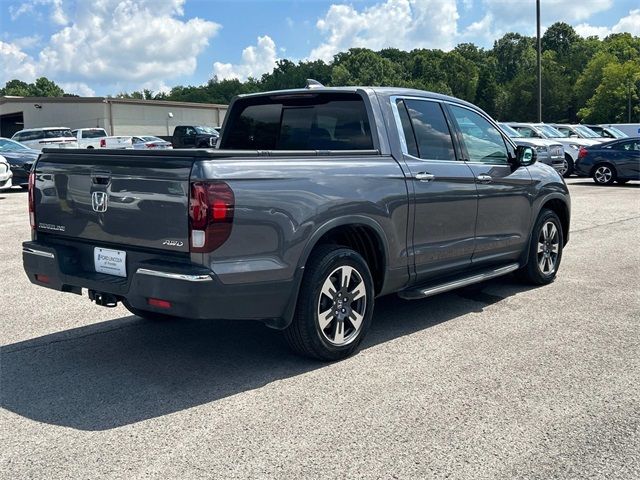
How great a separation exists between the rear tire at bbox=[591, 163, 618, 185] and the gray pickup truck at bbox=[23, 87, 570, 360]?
14.6 m

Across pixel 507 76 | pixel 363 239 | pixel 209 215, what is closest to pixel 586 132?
pixel 363 239

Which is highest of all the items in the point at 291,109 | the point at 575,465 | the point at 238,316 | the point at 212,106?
the point at 212,106

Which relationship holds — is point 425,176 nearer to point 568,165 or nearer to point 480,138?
point 480,138

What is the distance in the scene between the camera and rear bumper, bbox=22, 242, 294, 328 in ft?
12.9

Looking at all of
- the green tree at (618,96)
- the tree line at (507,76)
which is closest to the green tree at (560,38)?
the tree line at (507,76)

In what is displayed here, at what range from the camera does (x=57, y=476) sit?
3154 millimetres

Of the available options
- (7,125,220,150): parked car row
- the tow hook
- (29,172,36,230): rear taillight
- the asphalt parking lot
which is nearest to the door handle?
the asphalt parking lot

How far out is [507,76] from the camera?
490 ft

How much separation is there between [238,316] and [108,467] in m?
1.20

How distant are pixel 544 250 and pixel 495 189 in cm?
130

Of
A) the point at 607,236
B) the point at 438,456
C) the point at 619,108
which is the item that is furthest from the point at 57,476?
the point at 619,108

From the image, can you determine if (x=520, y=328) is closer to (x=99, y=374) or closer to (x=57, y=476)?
(x=99, y=374)

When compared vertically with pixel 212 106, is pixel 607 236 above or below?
below

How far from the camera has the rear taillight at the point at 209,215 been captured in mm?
3910
